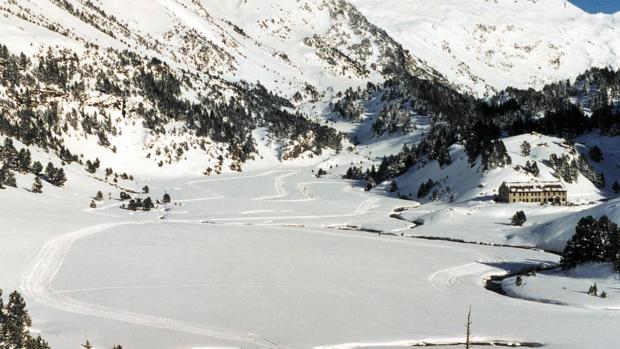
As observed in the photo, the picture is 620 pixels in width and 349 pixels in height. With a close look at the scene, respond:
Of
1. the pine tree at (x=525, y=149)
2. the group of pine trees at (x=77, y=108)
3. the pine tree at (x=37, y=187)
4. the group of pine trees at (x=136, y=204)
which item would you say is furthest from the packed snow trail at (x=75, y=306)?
the pine tree at (x=525, y=149)

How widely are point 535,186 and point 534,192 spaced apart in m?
1.78

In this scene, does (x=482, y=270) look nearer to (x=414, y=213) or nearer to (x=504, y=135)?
(x=414, y=213)

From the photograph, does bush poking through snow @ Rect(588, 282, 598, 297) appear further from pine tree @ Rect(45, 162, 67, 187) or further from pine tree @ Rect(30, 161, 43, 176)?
pine tree @ Rect(30, 161, 43, 176)

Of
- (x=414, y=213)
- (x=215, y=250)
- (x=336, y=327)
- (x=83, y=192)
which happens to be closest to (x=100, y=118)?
(x=83, y=192)

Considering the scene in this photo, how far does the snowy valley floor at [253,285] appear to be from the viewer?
41.7 meters

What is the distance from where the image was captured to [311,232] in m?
95.2

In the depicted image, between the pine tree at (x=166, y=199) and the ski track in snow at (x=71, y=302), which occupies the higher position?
the pine tree at (x=166, y=199)

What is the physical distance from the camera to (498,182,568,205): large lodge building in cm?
12619

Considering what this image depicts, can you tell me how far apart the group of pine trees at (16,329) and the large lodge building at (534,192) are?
106 m

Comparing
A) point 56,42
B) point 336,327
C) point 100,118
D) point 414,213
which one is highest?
point 56,42

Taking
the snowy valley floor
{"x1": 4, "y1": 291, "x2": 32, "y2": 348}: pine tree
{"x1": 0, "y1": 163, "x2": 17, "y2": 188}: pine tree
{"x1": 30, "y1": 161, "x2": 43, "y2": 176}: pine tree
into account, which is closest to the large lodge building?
the snowy valley floor

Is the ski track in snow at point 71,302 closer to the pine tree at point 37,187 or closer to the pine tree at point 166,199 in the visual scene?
the pine tree at point 37,187

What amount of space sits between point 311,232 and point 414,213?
38.5 m

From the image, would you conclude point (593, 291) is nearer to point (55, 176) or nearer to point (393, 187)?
point (55, 176)
